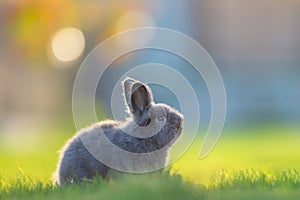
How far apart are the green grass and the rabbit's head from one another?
0.43 m

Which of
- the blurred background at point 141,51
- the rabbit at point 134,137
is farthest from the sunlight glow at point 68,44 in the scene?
the rabbit at point 134,137

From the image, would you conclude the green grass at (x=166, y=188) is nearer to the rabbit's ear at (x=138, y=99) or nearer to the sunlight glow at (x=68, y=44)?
the rabbit's ear at (x=138, y=99)

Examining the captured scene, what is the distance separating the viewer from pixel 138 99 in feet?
20.3

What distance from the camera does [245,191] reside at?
18.1 feet

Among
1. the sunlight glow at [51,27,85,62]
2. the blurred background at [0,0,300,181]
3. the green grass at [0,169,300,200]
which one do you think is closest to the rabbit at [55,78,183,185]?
the green grass at [0,169,300,200]

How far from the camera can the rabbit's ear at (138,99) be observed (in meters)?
6.12

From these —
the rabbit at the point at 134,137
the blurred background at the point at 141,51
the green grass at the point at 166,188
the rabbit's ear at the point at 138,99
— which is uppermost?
the blurred background at the point at 141,51

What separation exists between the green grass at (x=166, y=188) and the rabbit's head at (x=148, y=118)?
1.40 feet

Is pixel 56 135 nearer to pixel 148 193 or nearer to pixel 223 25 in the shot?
pixel 223 25

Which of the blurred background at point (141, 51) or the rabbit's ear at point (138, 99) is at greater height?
the blurred background at point (141, 51)

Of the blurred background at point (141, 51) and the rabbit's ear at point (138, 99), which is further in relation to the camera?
the blurred background at point (141, 51)

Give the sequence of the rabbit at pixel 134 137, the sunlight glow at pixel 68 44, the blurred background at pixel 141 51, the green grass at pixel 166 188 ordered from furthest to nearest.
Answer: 1. the sunlight glow at pixel 68 44
2. the blurred background at pixel 141 51
3. the rabbit at pixel 134 137
4. the green grass at pixel 166 188

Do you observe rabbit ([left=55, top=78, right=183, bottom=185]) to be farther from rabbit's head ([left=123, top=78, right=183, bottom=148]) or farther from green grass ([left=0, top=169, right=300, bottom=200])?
green grass ([left=0, top=169, right=300, bottom=200])

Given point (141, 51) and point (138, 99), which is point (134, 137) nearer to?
point (138, 99)
